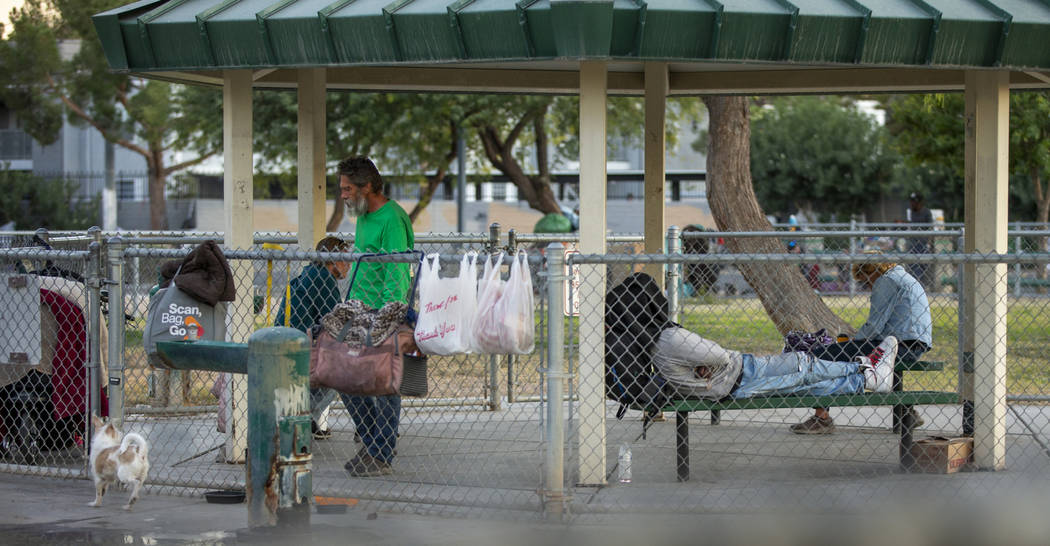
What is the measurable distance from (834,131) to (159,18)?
128 feet

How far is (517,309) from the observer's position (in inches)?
232

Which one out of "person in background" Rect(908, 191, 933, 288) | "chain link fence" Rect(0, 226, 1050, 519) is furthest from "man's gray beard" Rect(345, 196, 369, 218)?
"person in background" Rect(908, 191, 933, 288)

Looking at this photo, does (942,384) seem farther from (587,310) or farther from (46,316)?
(46,316)

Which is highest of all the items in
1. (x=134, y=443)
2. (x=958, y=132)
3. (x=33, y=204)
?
(x=958, y=132)

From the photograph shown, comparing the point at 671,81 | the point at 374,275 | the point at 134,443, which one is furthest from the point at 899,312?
the point at 134,443

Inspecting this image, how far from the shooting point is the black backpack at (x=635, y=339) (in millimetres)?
6637

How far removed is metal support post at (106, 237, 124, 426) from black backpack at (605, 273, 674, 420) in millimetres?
2841

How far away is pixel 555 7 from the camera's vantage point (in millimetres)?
5875

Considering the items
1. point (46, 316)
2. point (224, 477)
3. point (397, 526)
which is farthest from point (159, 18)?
point (397, 526)

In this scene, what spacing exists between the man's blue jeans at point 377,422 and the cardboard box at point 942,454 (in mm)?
3151

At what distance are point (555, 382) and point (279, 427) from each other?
157 centimetres

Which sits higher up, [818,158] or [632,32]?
[818,158]

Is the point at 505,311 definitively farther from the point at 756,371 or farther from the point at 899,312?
the point at 899,312

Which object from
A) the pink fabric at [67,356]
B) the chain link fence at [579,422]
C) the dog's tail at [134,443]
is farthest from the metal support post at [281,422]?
the pink fabric at [67,356]
